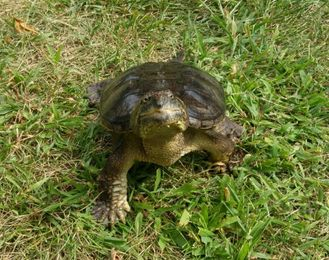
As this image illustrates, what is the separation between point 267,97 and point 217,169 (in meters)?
0.70

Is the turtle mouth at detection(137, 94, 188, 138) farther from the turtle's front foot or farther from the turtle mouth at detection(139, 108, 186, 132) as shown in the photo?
the turtle's front foot

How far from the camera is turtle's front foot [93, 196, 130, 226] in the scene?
2.72 meters

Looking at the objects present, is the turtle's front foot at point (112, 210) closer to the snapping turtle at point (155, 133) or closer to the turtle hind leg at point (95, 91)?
the snapping turtle at point (155, 133)

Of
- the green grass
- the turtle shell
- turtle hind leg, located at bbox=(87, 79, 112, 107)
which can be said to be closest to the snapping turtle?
the turtle shell

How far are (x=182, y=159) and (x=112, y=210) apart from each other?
1.77ft

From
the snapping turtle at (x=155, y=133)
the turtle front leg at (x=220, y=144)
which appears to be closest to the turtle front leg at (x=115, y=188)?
the snapping turtle at (x=155, y=133)

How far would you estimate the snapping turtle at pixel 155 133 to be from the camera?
268cm

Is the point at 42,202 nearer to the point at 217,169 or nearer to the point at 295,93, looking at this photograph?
the point at 217,169

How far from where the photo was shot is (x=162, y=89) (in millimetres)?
2654

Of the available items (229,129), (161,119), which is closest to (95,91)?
(229,129)

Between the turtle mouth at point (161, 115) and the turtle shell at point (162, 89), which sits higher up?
the turtle mouth at point (161, 115)

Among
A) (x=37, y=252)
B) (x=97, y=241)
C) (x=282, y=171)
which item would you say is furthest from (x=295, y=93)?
(x=37, y=252)

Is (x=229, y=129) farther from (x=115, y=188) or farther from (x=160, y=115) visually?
(x=160, y=115)

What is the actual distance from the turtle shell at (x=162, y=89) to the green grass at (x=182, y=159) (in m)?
0.34
